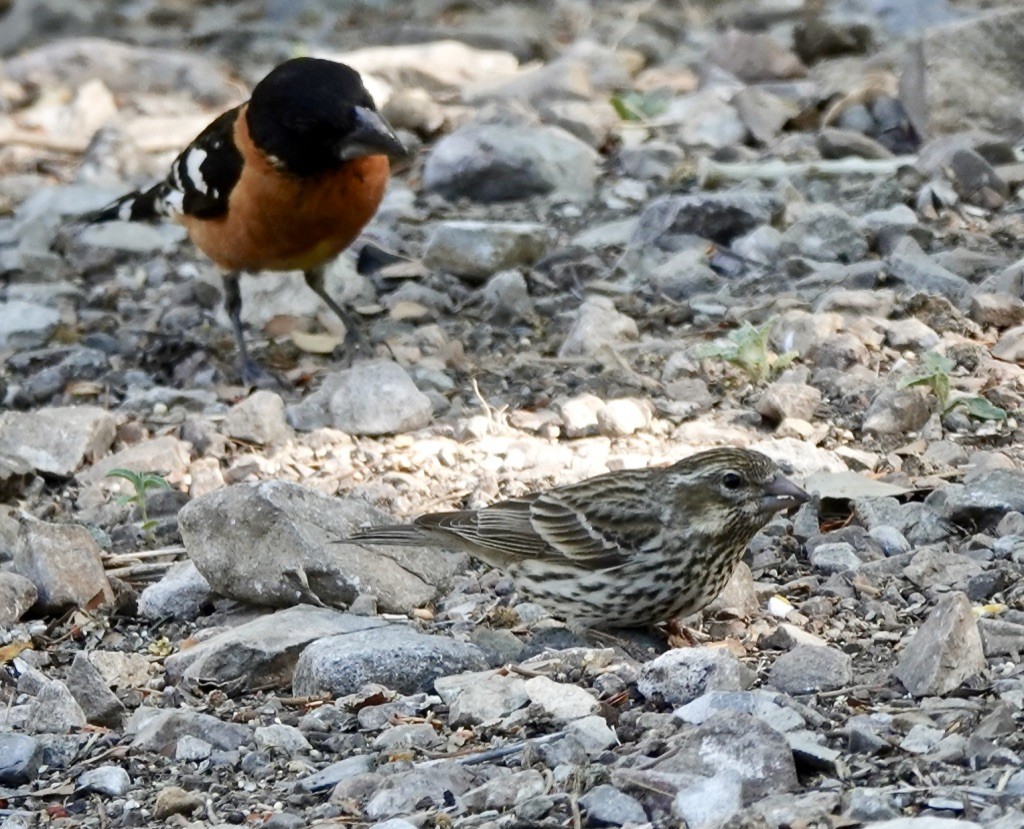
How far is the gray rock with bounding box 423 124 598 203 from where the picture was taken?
28.1 feet

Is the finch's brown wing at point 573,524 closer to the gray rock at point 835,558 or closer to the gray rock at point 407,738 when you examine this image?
the gray rock at point 835,558

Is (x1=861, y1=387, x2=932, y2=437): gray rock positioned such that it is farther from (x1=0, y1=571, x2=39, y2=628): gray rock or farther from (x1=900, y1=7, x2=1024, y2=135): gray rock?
(x1=900, y1=7, x2=1024, y2=135): gray rock

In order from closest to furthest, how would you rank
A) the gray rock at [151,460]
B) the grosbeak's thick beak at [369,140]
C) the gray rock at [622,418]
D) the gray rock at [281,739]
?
the gray rock at [281,739], the gray rock at [622,418], the gray rock at [151,460], the grosbeak's thick beak at [369,140]

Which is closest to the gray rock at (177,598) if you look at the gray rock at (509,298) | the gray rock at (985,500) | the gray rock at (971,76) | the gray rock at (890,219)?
the gray rock at (985,500)

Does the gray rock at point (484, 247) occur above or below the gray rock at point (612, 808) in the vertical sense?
below

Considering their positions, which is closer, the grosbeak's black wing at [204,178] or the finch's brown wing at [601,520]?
the finch's brown wing at [601,520]

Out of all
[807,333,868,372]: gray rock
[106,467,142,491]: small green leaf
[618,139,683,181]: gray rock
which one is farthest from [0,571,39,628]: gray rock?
[618,139,683,181]: gray rock

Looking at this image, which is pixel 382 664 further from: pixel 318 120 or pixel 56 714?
pixel 318 120

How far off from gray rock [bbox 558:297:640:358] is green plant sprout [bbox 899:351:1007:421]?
4.40 ft

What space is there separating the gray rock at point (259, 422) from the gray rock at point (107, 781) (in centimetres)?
232

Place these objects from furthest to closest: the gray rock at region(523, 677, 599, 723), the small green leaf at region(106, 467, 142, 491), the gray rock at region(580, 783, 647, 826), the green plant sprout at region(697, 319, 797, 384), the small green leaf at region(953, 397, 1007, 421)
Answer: the green plant sprout at region(697, 319, 797, 384), the small green leaf at region(106, 467, 142, 491), the small green leaf at region(953, 397, 1007, 421), the gray rock at region(523, 677, 599, 723), the gray rock at region(580, 783, 647, 826)

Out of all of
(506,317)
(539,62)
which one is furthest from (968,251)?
(539,62)

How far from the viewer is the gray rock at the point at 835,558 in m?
4.73

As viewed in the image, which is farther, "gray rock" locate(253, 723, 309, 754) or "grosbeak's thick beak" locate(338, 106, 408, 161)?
"grosbeak's thick beak" locate(338, 106, 408, 161)
